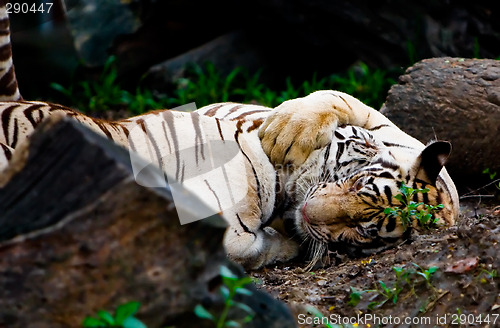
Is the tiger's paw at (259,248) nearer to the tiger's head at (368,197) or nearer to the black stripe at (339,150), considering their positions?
the tiger's head at (368,197)

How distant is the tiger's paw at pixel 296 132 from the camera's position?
11.3 feet

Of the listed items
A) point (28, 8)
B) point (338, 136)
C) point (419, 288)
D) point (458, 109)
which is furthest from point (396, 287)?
point (28, 8)

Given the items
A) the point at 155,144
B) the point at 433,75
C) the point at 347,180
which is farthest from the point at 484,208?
the point at 155,144

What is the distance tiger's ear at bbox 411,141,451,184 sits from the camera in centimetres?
328

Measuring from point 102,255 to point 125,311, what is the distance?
155 mm

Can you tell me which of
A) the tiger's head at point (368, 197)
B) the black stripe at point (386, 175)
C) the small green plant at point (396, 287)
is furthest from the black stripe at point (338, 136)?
the small green plant at point (396, 287)

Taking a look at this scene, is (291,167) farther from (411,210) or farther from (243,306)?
(243,306)

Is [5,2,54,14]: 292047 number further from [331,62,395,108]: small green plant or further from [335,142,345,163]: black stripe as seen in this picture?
[335,142,345,163]: black stripe

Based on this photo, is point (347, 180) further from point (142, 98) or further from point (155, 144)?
point (142, 98)

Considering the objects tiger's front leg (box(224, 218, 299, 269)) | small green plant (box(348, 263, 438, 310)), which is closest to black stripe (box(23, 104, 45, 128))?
tiger's front leg (box(224, 218, 299, 269))

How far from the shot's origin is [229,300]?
1600 mm

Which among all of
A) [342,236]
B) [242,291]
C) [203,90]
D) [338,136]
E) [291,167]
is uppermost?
[242,291]

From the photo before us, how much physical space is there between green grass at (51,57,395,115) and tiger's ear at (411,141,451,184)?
308 cm

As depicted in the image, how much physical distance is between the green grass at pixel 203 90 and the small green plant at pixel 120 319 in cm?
497
